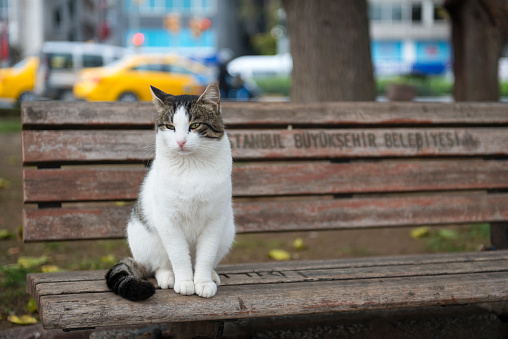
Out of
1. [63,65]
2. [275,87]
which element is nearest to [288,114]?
[63,65]

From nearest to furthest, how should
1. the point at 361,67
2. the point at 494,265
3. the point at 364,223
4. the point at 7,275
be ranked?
the point at 494,265
the point at 364,223
the point at 7,275
the point at 361,67

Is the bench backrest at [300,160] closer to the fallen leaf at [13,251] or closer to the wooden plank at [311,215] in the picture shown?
the wooden plank at [311,215]

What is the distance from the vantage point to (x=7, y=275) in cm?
336

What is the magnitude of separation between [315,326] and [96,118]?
56.6 inches

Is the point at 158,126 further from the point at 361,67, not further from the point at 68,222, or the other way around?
the point at 361,67

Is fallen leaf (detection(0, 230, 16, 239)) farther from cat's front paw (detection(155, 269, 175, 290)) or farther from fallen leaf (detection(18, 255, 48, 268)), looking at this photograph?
cat's front paw (detection(155, 269, 175, 290))

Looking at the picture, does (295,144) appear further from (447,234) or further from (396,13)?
(396,13)

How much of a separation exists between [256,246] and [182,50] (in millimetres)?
38031

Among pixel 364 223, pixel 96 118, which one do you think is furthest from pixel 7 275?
pixel 364 223

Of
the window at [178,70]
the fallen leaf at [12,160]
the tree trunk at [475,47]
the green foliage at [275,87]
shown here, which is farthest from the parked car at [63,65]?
the tree trunk at [475,47]

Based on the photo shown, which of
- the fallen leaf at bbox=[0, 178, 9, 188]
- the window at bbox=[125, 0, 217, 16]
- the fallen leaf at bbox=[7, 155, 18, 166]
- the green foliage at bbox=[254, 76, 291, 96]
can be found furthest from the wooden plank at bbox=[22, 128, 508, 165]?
the window at bbox=[125, 0, 217, 16]

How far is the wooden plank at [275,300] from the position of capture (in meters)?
1.79

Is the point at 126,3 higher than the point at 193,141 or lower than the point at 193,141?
A: higher

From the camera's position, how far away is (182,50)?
41031 mm
